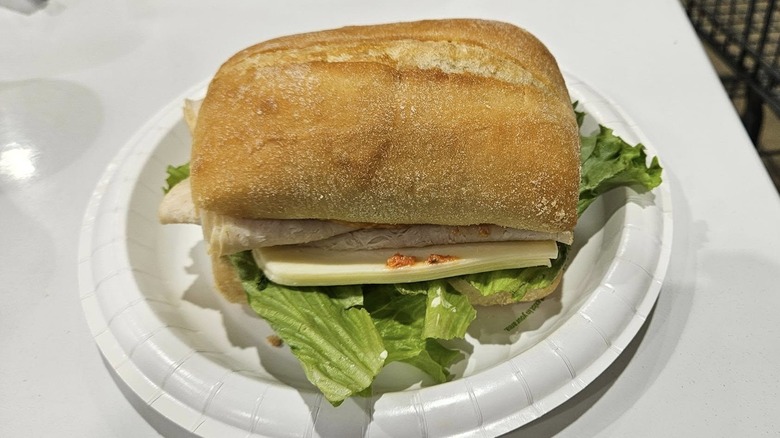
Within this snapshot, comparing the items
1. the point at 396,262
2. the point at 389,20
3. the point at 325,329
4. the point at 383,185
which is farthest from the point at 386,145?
the point at 389,20

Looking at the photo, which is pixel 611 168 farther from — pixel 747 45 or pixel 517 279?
pixel 747 45

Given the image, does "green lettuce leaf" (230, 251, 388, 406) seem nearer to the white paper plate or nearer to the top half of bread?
the white paper plate

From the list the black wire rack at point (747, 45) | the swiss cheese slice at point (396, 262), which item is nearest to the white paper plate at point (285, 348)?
the swiss cheese slice at point (396, 262)

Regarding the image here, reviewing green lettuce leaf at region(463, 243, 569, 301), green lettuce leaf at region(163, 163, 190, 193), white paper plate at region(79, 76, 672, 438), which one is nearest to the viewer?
white paper plate at region(79, 76, 672, 438)

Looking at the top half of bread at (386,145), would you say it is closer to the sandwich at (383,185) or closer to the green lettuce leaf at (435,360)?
the sandwich at (383,185)

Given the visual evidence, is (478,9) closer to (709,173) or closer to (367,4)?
(367,4)

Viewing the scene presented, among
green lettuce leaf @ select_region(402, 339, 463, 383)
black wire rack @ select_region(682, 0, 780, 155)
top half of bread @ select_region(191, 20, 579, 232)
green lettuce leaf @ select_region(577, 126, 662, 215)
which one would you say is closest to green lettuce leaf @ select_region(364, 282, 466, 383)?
green lettuce leaf @ select_region(402, 339, 463, 383)
